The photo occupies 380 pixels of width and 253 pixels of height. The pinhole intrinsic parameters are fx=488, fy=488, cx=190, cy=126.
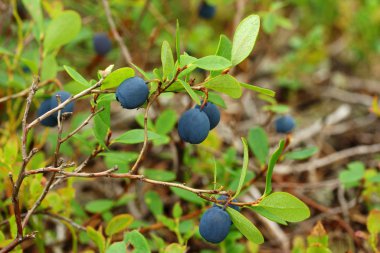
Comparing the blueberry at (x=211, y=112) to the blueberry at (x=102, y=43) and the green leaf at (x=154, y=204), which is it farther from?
the blueberry at (x=102, y=43)

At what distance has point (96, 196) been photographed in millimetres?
2268

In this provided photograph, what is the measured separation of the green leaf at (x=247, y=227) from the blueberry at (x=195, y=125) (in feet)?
0.64

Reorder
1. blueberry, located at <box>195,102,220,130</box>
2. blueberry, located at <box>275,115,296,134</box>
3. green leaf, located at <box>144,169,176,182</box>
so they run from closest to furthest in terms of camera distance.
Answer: blueberry, located at <box>195,102,220,130</box>
green leaf, located at <box>144,169,176,182</box>
blueberry, located at <box>275,115,296,134</box>

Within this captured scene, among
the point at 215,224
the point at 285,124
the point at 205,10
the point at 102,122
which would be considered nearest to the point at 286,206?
the point at 215,224

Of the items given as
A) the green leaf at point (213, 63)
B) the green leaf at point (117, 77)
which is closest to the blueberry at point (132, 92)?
the green leaf at point (117, 77)

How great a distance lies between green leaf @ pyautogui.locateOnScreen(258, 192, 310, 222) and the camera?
3.83ft

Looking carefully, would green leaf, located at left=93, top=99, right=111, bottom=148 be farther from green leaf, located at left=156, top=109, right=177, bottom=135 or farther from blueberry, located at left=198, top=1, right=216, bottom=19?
blueberry, located at left=198, top=1, right=216, bottom=19

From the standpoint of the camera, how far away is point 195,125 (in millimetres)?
1185

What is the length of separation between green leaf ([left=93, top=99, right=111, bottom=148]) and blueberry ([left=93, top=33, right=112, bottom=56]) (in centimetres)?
111

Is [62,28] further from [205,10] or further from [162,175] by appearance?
[205,10]

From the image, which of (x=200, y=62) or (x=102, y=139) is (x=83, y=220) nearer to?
(x=102, y=139)

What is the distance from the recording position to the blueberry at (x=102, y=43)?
7.84 ft

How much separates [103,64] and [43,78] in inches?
45.7

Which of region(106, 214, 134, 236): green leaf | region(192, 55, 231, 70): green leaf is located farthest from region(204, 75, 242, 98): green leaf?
region(106, 214, 134, 236): green leaf
